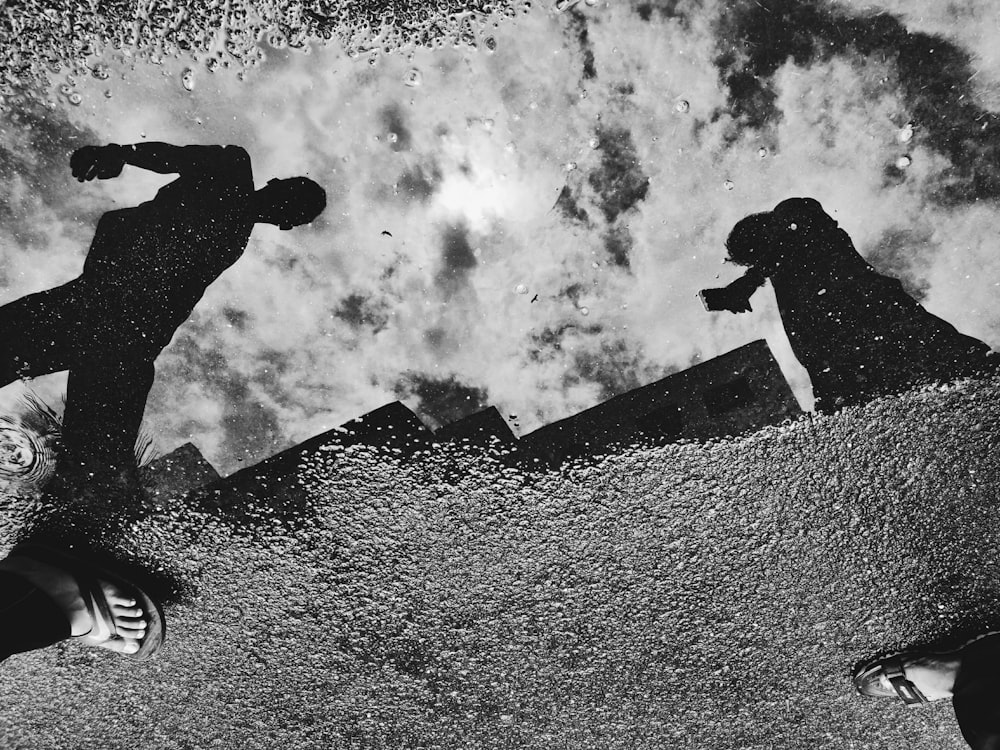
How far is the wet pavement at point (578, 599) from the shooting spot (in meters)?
2.10

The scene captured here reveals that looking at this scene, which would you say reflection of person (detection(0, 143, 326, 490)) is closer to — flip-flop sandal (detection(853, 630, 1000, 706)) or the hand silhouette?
the hand silhouette

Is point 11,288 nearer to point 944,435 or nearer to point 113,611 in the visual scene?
point 113,611

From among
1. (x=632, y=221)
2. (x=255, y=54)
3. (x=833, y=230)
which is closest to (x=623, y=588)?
(x=632, y=221)

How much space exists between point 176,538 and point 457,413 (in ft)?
4.39

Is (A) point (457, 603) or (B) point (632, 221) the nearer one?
(B) point (632, 221)

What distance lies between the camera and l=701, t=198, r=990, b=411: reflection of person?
6.58ft

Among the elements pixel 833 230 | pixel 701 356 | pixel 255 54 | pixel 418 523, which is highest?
pixel 255 54

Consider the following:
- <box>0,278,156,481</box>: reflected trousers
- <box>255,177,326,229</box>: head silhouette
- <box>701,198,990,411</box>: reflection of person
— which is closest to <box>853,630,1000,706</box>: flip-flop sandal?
<box>701,198,990,411</box>: reflection of person

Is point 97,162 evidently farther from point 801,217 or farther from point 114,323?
point 801,217

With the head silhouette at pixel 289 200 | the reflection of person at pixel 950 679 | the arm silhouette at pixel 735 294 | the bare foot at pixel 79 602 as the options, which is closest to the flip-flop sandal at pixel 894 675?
the reflection of person at pixel 950 679

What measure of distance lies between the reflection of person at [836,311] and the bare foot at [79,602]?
2733mm

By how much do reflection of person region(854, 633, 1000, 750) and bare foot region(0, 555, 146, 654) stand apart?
→ 3119 mm

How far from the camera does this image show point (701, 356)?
2.06 meters

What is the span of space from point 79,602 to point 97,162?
5.87 ft
